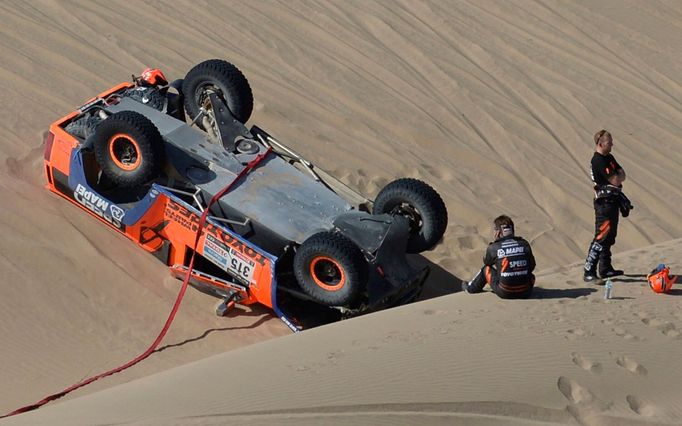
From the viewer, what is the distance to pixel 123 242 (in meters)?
10.2

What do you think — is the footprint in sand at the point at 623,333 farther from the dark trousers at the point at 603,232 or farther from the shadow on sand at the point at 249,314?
the shadow on sand at the point at 249,314

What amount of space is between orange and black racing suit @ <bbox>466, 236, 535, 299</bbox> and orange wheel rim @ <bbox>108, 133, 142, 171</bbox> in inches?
125

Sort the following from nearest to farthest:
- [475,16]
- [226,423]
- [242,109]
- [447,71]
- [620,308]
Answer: [226,423] < [620,308] < [242,109] < [447,71] < [475,16]

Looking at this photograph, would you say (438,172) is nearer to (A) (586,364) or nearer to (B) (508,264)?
(B) (508,264)

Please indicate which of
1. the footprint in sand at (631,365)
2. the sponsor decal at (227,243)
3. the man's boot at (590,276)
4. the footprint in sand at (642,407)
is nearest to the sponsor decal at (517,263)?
the man's boot at (590,276)

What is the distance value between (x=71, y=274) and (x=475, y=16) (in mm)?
9055

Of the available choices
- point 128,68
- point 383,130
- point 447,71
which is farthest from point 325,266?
point 447,71

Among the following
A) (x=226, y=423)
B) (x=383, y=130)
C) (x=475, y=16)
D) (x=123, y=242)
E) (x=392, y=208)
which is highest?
(x=475, y=16)

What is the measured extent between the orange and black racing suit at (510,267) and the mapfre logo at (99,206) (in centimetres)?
333

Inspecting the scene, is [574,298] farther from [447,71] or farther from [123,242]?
[447,71]

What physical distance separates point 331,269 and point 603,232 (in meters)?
2.43

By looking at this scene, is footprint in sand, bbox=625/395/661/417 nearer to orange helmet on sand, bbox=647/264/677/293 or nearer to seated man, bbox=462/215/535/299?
seated man, bbox=462/215/535/299

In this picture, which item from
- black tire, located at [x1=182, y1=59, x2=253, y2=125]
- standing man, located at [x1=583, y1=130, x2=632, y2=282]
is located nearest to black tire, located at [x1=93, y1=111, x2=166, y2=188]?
black tire, located at [x1=182, y1=59, x2=253, y2=125]

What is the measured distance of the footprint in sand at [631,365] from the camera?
784cm
